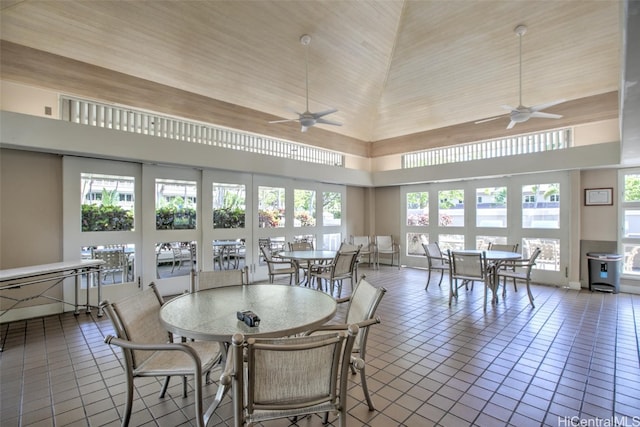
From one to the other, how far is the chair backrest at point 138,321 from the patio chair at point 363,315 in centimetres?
105

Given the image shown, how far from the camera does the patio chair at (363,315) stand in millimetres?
1914

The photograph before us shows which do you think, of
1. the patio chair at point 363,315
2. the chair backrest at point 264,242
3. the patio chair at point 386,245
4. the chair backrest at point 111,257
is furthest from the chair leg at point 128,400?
the patio chair at point 386,245

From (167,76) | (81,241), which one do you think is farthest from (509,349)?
(167,76)

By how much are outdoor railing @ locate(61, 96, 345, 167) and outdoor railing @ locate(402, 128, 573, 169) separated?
9.41ft

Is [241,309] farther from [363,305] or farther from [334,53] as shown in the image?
[334,53]

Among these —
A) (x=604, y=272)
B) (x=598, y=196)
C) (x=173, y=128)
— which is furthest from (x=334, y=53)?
(x=604, y=272)

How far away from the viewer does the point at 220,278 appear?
2.81 m

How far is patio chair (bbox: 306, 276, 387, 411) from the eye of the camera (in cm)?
191

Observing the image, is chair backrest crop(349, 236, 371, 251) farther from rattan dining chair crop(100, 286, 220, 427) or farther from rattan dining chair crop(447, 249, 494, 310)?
rattan dining chair crop(100, 286, 220, 427)

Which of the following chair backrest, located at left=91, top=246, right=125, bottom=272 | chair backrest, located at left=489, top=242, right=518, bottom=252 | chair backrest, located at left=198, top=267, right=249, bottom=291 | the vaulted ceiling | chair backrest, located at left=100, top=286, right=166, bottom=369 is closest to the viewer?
chair backrest, located at left=100, top=286, right=166, bottom=369

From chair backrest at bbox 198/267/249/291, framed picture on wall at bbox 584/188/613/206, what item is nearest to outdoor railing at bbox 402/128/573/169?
framed picture on wall at bbox 584/188/613/206

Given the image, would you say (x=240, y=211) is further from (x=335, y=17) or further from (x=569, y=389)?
(x=569, y=389)

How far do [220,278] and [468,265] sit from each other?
3.65 metres

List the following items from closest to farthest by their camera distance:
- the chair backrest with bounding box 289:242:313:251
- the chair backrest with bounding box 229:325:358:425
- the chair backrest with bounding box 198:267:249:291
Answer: the chair backrest with bounding box 229:325:358:425 < the chair backrest with bounding box 198:267:249:291 < the chair backrest with bounding box 289:242:313:251
